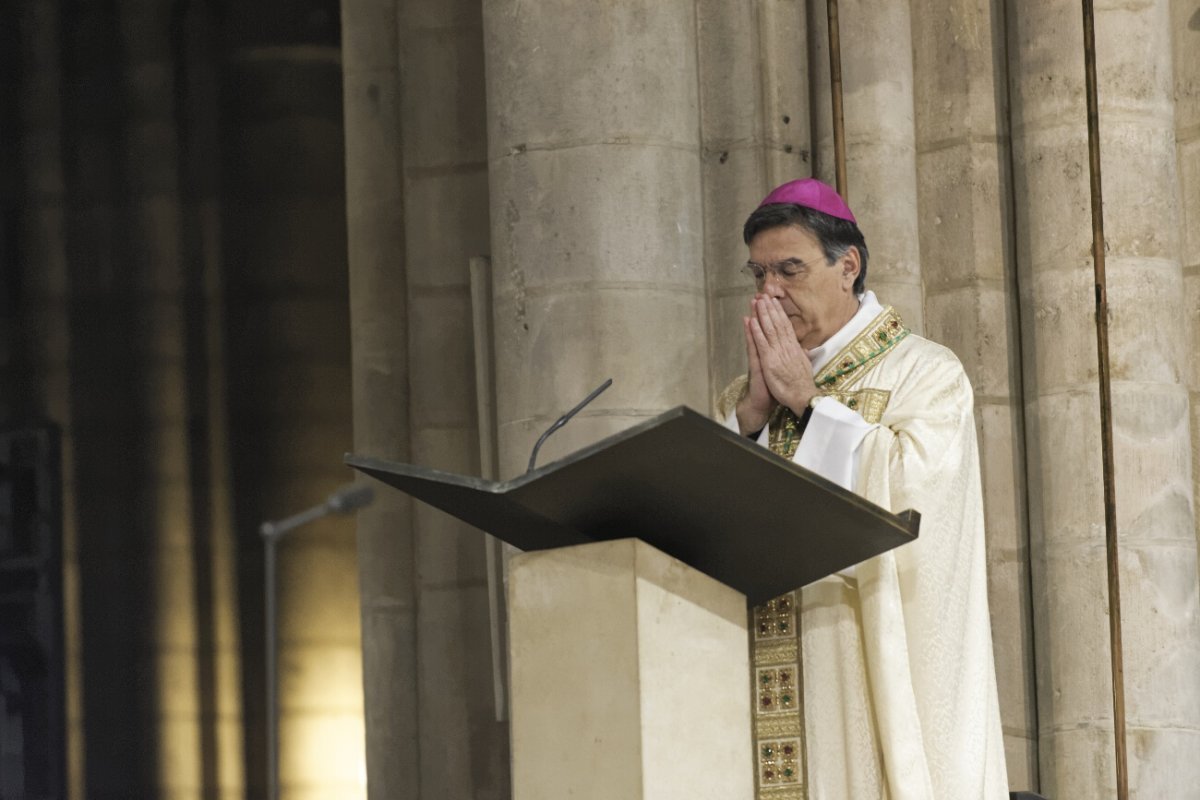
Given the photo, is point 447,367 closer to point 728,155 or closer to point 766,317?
point 728,155

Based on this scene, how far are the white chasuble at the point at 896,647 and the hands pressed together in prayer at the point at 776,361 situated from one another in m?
0.06

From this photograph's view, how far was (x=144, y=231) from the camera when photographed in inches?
356

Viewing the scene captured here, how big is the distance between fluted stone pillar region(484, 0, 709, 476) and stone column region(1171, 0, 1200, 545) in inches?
56.2

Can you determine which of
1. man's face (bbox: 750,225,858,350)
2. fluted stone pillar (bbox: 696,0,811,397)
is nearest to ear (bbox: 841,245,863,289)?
man's face (bbox: 750,225,858,350)

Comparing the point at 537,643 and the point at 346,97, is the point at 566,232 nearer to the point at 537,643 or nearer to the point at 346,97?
the point at 346,97

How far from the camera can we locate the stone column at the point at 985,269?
19.2 feet

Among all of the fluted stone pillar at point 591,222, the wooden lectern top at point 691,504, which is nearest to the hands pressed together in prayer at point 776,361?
the wooden lectern top at point 691,504

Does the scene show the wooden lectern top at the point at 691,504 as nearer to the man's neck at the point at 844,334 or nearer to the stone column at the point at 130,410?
the man's neck at the point at 844,334

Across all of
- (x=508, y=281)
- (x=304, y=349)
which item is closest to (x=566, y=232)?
(x=508, y=281)

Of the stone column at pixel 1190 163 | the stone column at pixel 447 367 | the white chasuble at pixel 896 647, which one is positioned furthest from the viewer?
the stone column at pixel 447 367

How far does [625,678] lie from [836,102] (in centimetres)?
287

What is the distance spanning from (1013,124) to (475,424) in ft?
6.02

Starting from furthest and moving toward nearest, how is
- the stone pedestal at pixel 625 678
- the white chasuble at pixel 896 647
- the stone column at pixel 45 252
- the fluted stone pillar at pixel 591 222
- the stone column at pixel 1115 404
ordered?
the stone column at pixel 45 252 → the stone column at pixel 1115 404 → the fluted stone pillar at pixel 591 222 → the white chasuble at pixel 896 647 → the stone pedestal at pixel 625 678

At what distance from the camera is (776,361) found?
3.87 m
